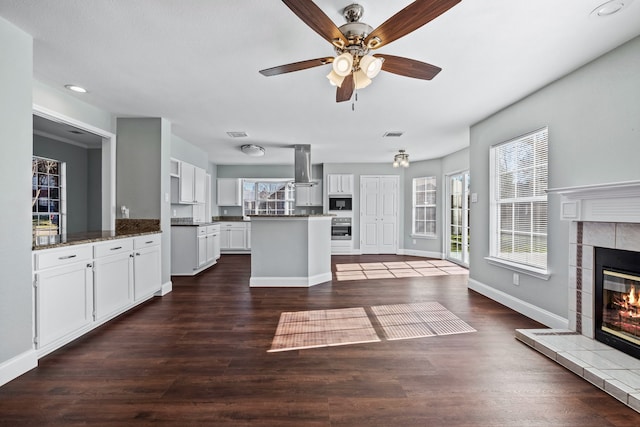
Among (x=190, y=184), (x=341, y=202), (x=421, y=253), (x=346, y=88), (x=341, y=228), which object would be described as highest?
(x=346, y=88)

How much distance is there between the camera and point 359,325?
316 centimetres

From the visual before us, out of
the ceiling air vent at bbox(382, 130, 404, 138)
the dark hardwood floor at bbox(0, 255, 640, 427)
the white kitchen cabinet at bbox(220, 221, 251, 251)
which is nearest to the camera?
the dark hardwood floor at bbox(0, 255, 640, 427)

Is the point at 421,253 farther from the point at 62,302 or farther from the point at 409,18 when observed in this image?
the point at 62,302

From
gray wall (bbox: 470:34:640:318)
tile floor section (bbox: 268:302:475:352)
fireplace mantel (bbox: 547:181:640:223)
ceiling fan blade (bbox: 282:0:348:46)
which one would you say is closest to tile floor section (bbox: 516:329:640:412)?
gray wall (bbox: 470:34:640:318)

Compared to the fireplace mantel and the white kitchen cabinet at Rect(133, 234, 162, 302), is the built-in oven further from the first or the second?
the fireplace mantel

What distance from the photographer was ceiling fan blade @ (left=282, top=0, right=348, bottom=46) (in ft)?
5.01

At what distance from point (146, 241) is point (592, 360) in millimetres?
4524

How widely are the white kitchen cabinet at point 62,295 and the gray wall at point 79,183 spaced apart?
3978 mm

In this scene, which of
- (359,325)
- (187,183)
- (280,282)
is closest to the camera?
(359,325)

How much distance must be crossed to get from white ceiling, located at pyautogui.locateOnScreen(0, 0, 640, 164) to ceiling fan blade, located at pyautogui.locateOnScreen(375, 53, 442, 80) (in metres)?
0.30

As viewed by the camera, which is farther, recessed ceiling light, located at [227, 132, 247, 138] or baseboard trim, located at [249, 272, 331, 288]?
recessed ceiling light, located at [227, 132, 247, 138]

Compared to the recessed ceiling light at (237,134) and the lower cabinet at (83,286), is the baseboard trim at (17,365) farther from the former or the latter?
the recessed ceiling light at (237,134)

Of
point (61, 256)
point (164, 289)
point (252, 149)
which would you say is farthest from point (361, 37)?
point (252, 149)

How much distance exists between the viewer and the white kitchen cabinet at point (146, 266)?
367cm
